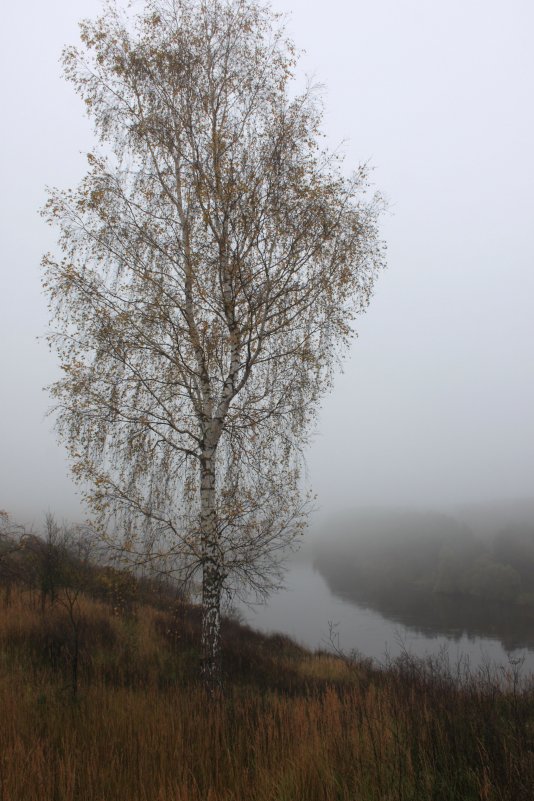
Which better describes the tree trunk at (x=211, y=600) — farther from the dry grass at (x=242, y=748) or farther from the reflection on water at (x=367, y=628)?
the reflection on water at (x=367, y=628)

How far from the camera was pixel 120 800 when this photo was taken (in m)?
3.23

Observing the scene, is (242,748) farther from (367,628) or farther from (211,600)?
(367,628)

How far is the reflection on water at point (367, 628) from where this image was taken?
4738 centimetres

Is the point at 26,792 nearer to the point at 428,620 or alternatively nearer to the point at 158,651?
the point at 158,651

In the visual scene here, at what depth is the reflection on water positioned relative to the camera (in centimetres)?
4738

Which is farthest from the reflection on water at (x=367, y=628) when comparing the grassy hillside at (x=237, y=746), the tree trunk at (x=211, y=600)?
the grassy hillside at (x=237, y=746)

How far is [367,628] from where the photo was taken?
61.8 meters

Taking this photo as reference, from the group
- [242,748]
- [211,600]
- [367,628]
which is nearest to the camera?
[242,748]

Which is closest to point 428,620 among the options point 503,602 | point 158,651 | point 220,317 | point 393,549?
point 503,602

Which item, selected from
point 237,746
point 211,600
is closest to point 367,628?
point 211,600

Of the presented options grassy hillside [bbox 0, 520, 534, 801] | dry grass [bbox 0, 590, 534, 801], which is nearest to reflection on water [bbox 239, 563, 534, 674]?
grassy hillside [bbox 0, 520, 534, 801]

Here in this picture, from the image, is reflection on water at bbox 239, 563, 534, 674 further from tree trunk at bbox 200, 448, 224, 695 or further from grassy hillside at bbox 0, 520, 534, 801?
grassy hillside at bbox 0, 520, 534, 801

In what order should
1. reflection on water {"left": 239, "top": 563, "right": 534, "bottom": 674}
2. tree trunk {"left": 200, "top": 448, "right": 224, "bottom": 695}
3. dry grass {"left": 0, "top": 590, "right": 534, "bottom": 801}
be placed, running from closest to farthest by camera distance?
dry grass {"left": 0, "top": 590, "right": 534, "bottom": 801}
tree trunk {"left": 200, "top": 448, "right": 224, "bottom": 695}
reflection on water {"left": 239, "top": 563, "right": 534, "bottom": 674}

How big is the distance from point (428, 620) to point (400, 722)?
77837mm
